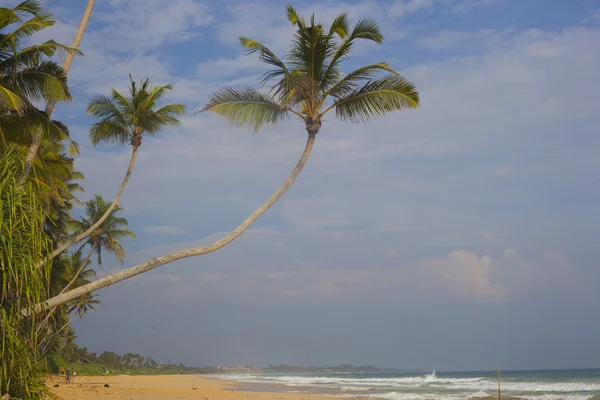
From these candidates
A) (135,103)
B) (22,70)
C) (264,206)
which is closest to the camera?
(22,70)

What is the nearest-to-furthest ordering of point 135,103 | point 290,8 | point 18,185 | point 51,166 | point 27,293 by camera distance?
point 27,293 < point 18,185 < point 290,8 < point 135,103 < point 51,166

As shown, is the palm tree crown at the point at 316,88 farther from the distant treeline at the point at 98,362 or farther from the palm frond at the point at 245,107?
the distant treeline at the point at 98,362

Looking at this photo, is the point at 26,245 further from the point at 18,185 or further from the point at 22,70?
the point at 22,70

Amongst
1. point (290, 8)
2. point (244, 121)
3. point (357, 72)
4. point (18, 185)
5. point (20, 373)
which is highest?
point (290, 8)

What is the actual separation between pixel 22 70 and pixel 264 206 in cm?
518

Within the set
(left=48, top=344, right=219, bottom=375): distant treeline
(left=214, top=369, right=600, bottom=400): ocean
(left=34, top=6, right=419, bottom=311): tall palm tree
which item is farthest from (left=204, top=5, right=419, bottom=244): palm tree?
(left=48, top=344, right=219, bottom=375): distant treeline

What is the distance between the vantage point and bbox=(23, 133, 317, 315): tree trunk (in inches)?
386

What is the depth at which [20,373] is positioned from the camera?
7406mm

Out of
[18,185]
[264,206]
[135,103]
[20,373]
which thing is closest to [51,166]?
[135,103]

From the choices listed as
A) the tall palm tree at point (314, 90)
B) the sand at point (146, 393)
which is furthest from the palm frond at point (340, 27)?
the sand at point (146, 393)

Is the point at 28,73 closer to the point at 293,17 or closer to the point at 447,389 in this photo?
the point at 293,17

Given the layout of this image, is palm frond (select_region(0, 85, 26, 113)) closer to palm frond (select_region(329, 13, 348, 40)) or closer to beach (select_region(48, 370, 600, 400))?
palm frond (select_region(329, 13, 348, 40))

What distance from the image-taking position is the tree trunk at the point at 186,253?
9.80 m

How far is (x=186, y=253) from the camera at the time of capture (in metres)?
10.8
